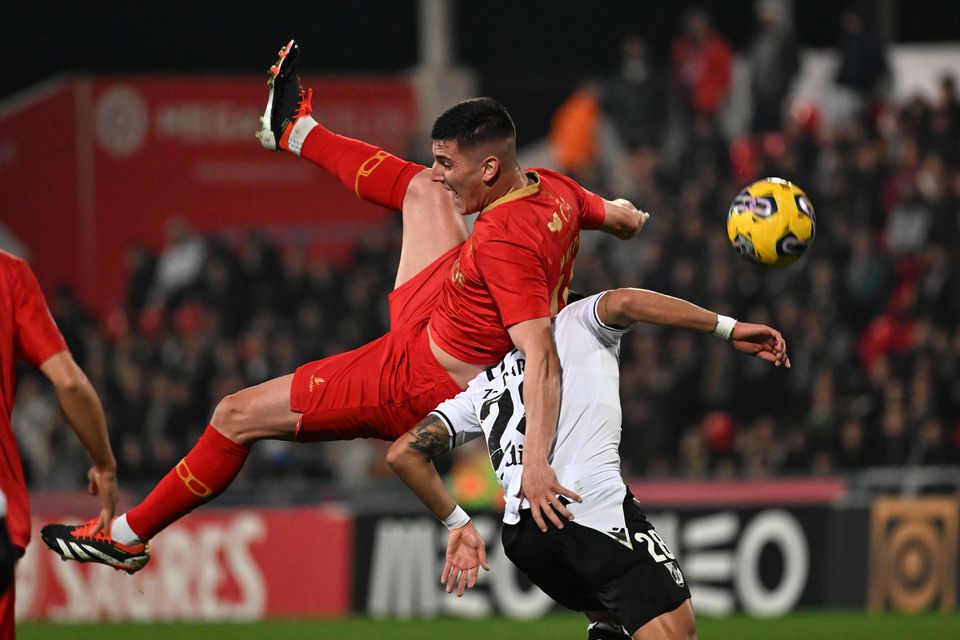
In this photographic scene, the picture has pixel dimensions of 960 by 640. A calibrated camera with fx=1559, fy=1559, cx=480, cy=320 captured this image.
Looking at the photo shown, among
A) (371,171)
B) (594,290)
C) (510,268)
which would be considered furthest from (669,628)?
(594,290)

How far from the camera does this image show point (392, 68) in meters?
22.2

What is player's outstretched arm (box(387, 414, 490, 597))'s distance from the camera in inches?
227

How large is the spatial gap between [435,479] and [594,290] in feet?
27.4

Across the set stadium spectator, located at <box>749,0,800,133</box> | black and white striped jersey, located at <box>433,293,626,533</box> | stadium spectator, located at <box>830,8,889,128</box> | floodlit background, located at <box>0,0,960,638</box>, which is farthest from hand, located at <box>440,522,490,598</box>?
stadium spectator, located at <box>749,0,800,133</box>

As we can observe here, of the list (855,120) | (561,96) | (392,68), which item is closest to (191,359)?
(561,96)

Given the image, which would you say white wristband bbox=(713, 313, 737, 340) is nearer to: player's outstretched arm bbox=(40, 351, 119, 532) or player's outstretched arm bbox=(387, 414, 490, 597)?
player's outstretched arm bbox=(387, 414, 490, 597)

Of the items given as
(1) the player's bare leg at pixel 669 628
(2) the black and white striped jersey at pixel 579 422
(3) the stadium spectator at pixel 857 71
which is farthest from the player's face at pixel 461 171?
(3) the stadium spectator at pixel 857 71

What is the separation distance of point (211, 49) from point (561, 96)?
6.06 metres

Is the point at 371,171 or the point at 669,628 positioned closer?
the point at 669,628

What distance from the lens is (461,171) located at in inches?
242

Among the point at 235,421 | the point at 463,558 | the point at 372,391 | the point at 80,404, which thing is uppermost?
the point at 80,404

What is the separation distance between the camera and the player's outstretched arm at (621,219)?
22.6 ft

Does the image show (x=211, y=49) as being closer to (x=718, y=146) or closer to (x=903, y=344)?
(x=718, y=146)

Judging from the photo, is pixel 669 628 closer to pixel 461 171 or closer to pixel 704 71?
pixel 461 171
